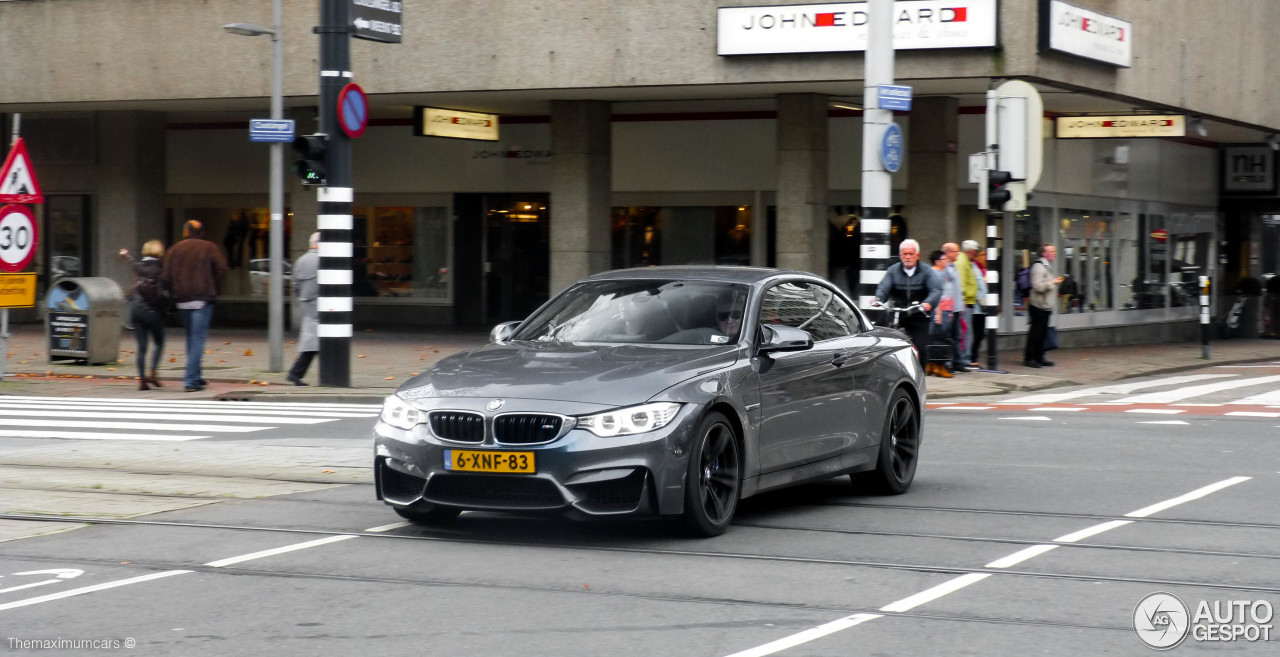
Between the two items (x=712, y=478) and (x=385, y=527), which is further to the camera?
(x=385, y=527)

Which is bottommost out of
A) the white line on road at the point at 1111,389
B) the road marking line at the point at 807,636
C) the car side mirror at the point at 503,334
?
the white line on road at the point at 1111,389

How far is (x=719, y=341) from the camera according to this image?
8.84 metres

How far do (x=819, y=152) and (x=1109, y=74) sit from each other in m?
4.60

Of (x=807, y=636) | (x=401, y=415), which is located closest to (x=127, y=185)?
(x=401, y=415)

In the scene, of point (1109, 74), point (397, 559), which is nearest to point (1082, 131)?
point (1109, 74)

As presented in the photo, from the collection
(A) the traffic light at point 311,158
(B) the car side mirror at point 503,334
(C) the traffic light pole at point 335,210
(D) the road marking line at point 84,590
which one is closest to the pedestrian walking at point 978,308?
(C) the traffic light pole at point 335,210

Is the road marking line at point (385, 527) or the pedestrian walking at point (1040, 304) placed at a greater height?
the pedestrian walking at point (1040, 304)

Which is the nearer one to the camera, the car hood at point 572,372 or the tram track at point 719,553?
the tram track at point 719,553

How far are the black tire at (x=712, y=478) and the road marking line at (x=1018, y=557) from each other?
1461mm

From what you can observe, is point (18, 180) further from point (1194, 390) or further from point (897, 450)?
point (1194, 390)

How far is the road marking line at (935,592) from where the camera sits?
671 cm

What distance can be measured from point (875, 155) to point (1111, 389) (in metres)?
4.83

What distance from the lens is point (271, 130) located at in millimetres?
20031

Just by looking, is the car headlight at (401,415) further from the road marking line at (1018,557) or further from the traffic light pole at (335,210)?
the traffic light pole at (335,210)
